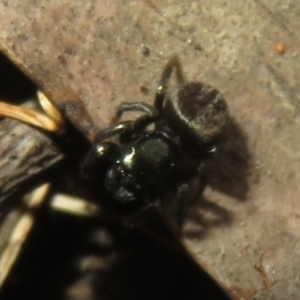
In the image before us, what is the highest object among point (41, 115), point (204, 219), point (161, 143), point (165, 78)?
point (41, 115)

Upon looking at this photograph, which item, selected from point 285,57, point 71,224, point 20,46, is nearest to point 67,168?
point 71,224

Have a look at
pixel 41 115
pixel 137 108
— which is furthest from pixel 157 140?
pixel 41 115

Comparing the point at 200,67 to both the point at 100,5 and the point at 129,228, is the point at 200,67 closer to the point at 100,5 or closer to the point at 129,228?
the point at 100,5

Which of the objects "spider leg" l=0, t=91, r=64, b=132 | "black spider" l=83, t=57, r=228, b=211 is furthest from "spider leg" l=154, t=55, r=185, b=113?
→ "spider leg" l=0, t=91, r=64, b=132

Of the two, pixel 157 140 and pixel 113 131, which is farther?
pixel 157 140

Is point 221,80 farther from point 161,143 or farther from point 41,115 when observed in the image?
point 41,115

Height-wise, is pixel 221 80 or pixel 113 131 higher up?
pixel 113 131

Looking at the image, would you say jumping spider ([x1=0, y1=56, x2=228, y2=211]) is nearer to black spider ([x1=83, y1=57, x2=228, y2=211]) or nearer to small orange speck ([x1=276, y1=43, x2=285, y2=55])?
black spider ([x1=83, y1=57, x2=228, y2=211])
